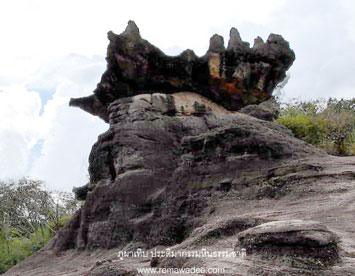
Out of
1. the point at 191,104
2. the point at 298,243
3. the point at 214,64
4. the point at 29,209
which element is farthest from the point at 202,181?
the point at 29,209

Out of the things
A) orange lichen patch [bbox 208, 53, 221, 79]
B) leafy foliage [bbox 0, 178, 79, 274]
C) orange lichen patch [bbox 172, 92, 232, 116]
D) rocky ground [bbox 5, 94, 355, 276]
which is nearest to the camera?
rocky ground [bbox 5, 94, 355, 276]

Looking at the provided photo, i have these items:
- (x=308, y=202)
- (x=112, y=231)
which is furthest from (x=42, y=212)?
(x=308, y=202)

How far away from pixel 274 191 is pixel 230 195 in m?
0.80

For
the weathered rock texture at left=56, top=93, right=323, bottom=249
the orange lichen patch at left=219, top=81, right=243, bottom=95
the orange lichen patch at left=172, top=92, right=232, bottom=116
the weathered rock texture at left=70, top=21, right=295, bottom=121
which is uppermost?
the weathered rock texture at left=70, top=21, right=295, bottom=121

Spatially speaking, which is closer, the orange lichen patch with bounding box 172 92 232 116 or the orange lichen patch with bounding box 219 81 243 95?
the orange lichen patch with bounding box 172 92 232 116

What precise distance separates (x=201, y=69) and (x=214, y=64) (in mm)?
364

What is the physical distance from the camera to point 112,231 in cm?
782

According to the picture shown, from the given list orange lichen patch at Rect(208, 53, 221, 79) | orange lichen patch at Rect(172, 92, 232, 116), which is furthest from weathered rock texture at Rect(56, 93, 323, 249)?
orange lichen patch at Rect(208, 53, 221, 79)

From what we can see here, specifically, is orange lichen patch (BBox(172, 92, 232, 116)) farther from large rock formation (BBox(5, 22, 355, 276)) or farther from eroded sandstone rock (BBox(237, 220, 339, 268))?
eroded sandstone rock (BBox(237, 220, 339, 268))

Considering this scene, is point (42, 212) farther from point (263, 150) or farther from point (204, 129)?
point (263, 150)

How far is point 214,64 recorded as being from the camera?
10.9m

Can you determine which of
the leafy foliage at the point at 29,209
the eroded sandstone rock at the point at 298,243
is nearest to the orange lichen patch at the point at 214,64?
the eroded sandstone rock at the point at 298,243

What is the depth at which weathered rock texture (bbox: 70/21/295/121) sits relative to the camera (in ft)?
34.1

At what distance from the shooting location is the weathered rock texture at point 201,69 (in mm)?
10407
